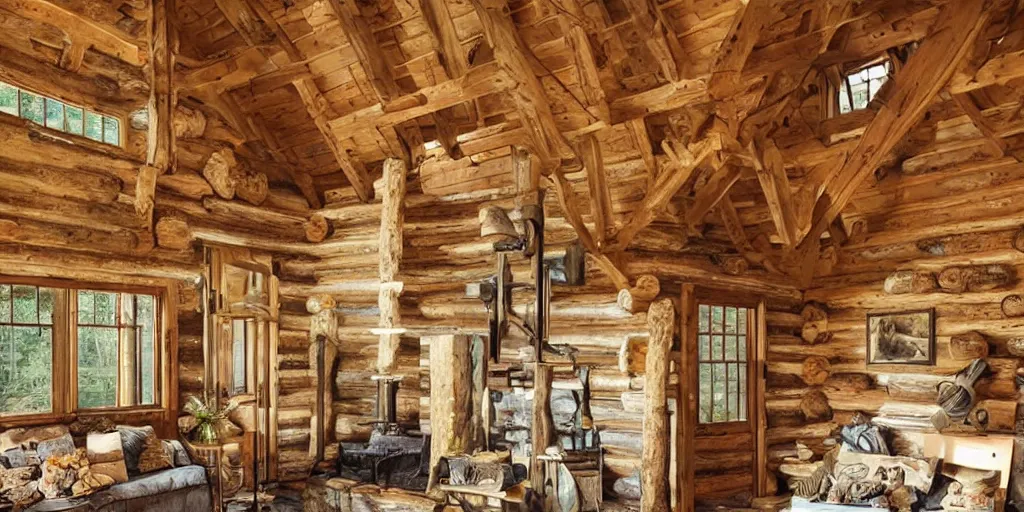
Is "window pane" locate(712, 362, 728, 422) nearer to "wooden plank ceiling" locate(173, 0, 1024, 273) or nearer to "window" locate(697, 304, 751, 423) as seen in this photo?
"window" locate(697, 304, 751, 423)

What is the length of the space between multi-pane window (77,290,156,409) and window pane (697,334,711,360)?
6832 mm

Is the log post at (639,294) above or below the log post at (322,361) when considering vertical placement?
above

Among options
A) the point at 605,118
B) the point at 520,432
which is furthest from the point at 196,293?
the point at 605,118

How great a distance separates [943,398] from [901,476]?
4.49ft

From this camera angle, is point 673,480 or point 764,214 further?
point 764,214

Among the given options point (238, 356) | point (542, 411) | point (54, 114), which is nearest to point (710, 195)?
point (542, 411)

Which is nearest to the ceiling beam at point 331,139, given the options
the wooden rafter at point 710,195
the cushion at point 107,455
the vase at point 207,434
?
the vase at point 207,434

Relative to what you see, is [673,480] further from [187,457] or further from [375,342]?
[187,457]

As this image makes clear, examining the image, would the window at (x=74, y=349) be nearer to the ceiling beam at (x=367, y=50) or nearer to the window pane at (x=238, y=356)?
the window pane at (x=238, y=356)

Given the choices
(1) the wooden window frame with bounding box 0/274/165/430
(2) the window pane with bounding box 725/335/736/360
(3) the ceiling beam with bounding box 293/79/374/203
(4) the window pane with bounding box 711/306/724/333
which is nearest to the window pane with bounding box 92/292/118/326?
(1) the wooden window frame with bounding box 0/274/165/430

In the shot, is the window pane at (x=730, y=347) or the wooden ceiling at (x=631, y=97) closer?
the wooden ceiling at (x=631, y=97)

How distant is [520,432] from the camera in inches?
372

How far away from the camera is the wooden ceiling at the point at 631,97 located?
703 centimetres

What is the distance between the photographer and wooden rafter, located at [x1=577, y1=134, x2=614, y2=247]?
831 cm
